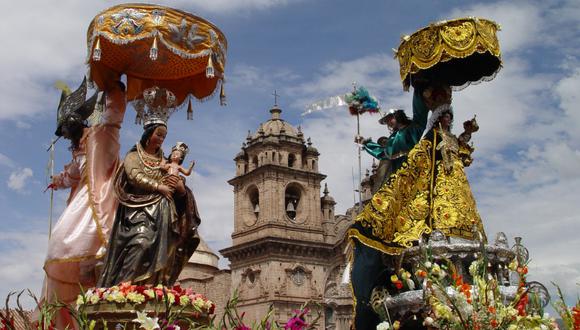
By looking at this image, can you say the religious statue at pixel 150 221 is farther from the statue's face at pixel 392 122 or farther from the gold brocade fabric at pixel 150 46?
the statue's face at pixel 392 122

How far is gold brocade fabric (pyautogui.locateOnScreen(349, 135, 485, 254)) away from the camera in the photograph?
6764 mm

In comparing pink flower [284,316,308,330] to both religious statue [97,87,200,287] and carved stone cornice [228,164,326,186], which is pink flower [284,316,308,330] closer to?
religious statue [97,87,200,287]

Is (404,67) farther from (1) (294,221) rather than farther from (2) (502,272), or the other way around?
(1) (294,221)

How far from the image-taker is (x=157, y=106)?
26.4 ft

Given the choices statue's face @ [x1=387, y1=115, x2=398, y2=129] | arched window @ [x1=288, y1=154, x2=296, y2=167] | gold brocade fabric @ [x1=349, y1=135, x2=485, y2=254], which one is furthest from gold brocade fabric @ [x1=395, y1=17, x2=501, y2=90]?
arched window @ [x1=288, y1=154, x2=296, y2=167]

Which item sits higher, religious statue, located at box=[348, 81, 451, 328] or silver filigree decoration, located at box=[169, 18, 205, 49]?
silver filigree decoration, located at box=[169, 18, 205, 49]

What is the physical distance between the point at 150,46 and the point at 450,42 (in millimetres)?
3645

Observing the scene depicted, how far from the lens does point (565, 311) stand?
12.8ft

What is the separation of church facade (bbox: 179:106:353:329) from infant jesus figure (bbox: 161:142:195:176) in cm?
2838

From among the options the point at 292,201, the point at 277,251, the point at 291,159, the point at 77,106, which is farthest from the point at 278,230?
the point at 77,106

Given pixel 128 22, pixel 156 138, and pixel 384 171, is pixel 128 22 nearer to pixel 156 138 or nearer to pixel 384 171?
pixel 156 138

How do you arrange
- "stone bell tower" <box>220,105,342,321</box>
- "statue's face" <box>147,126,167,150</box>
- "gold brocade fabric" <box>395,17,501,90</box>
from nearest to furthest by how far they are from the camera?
"gold brocade fabric" <box>395,17,501,90</box> < "statue's face" <box>147,126,167,150</box> < "stone bell tower" <box>220,105,342,321</box>

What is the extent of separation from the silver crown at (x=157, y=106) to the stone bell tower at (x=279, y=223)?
28.1m

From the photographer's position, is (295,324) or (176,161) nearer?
(295,324)
